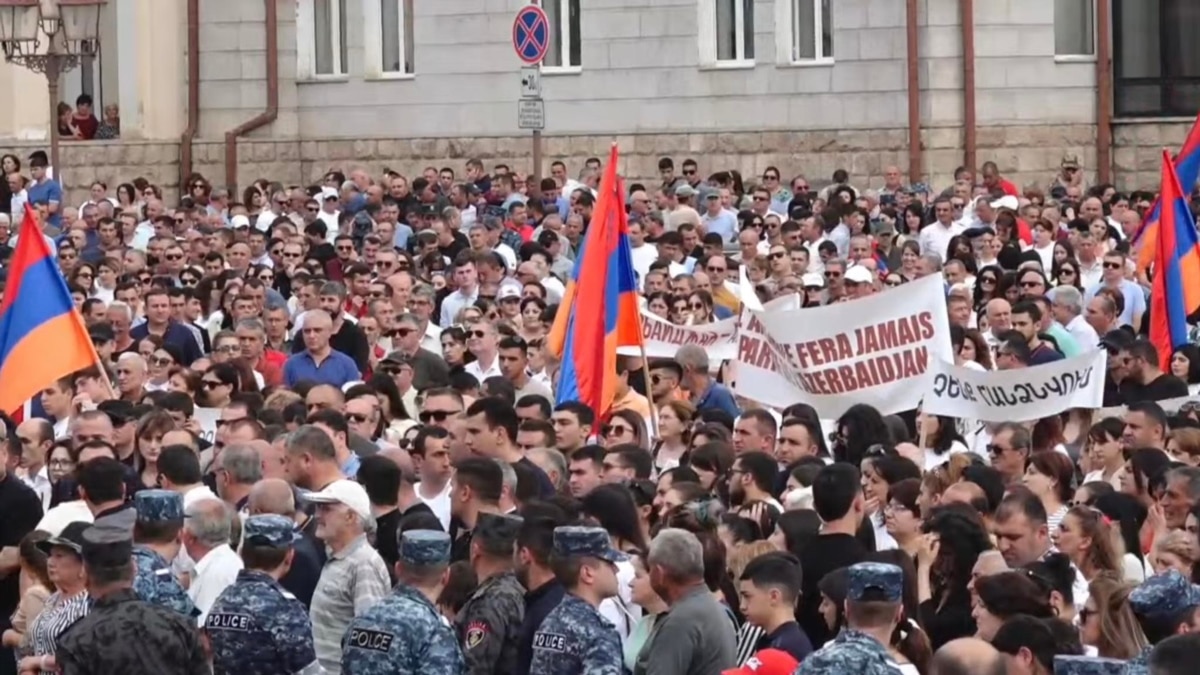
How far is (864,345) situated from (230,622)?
21.9 ft

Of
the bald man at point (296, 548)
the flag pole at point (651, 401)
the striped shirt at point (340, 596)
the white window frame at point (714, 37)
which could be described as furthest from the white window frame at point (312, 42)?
the striped shirt at point (340, 596)

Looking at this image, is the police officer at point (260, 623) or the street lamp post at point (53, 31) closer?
the police officer at point (260, 623)

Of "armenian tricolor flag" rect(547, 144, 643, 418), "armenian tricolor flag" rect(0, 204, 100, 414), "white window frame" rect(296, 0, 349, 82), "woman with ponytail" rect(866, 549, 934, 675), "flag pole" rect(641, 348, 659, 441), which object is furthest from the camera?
"white window frame" rect(296, 0, 349, 82)

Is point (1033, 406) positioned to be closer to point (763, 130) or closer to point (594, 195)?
point (594, 195)

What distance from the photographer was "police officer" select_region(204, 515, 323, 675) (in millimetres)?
10625

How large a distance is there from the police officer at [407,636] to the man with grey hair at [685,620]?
714mm

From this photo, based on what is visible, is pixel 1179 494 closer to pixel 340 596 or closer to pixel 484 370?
pixel 340 596

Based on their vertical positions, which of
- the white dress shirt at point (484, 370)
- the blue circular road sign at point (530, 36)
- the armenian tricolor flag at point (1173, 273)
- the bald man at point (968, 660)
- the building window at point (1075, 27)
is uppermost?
the building window at point (1075, 27)

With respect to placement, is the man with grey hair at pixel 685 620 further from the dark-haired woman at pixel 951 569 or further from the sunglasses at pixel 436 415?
the sunglasses at pixel 436 415

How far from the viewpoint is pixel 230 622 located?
420 inches

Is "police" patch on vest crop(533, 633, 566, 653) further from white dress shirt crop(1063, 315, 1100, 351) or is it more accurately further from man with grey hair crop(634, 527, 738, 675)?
white dress shirt crop(1063, 315, 1100, 351)

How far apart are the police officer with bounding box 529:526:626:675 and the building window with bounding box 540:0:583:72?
84.1ft

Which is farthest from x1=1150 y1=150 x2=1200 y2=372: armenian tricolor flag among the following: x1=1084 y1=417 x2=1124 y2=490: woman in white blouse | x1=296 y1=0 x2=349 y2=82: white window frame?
x1=296 y1=0 x2=349 y2=82: white window frame

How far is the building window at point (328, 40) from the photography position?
37750mm
